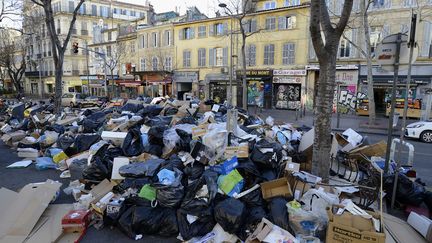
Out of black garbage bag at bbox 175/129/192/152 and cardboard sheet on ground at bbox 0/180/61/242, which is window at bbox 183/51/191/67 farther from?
cardboard sheet on ground at bbox 0/180/61/242

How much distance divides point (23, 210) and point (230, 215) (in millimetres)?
2964

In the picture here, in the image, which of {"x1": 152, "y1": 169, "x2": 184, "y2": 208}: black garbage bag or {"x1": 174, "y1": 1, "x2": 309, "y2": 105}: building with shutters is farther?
{"x1": 174, "y1": 1, "x2": 309, "y2": 105}: building with shutters

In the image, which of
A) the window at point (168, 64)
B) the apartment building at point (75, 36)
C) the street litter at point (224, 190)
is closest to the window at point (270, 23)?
the window at point (168, 64)

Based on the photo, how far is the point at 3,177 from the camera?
6109 mm

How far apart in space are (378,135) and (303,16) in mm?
12225

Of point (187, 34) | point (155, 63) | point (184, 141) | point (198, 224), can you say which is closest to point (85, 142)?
point (184, 141)

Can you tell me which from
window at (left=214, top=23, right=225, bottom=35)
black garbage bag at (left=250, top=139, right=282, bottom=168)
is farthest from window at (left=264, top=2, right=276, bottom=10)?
black garbage bag at (left=250, top=139, right=282, bottom=168)

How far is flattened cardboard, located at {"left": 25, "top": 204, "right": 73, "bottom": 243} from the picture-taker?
3.56m

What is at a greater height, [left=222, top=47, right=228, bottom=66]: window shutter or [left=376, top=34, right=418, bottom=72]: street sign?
[left=222, top=47, right=228, bottom=66]: window shutter

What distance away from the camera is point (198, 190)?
394 cm

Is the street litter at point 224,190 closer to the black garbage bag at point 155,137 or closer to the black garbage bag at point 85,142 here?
the black garbage bag at point 155,137

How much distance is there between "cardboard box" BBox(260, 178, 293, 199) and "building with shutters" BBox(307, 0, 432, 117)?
608 inches

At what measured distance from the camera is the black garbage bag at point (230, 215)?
343 centimetres

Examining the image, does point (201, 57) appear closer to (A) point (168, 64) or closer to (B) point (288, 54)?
(A) point (168, 64)
